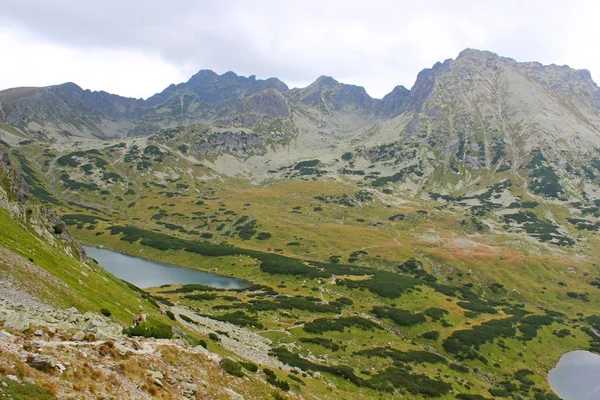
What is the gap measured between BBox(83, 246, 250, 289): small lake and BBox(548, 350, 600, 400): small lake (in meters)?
77.3

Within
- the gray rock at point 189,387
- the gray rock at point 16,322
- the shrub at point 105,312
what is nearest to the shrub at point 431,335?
the shrub at point 105,312

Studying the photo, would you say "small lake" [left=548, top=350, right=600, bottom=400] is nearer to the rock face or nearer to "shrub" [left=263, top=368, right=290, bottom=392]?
"shrub" [left=263, top=368, right=290, bottom=392]

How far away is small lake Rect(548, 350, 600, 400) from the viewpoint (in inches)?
2753

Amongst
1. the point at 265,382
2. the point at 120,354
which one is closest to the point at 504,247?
the point at 265,382

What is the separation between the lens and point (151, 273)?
11869cm

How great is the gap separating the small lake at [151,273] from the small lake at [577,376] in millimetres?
77344

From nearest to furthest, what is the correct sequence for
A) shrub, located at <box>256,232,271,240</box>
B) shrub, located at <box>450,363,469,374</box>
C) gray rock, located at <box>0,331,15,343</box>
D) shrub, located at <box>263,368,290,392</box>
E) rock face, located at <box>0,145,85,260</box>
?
1. gray rock, located at <box>0,331,15,343</box>
2. shrub, located at <box>263,368,290,392</box>
3. rock face, located at <box>0,145,85,260</box>
4. shrub, located at <box>450,363,469,374</box>
5. shrub, located at <box>256,232,271,240</box>

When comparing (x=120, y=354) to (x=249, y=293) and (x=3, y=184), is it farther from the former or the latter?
(x=249, y=293)

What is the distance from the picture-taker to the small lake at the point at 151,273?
360 feet

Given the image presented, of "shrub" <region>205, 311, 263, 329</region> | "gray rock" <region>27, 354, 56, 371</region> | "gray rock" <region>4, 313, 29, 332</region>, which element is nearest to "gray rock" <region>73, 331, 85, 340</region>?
"gray rock" <region>4, 313, 29, 332</region>

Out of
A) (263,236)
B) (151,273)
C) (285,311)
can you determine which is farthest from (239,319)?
(263,236)

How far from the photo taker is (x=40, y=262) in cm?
3312

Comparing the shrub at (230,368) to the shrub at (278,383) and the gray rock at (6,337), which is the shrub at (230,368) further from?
the gray rock at (6,337)

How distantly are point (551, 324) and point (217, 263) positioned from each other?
103 meters
